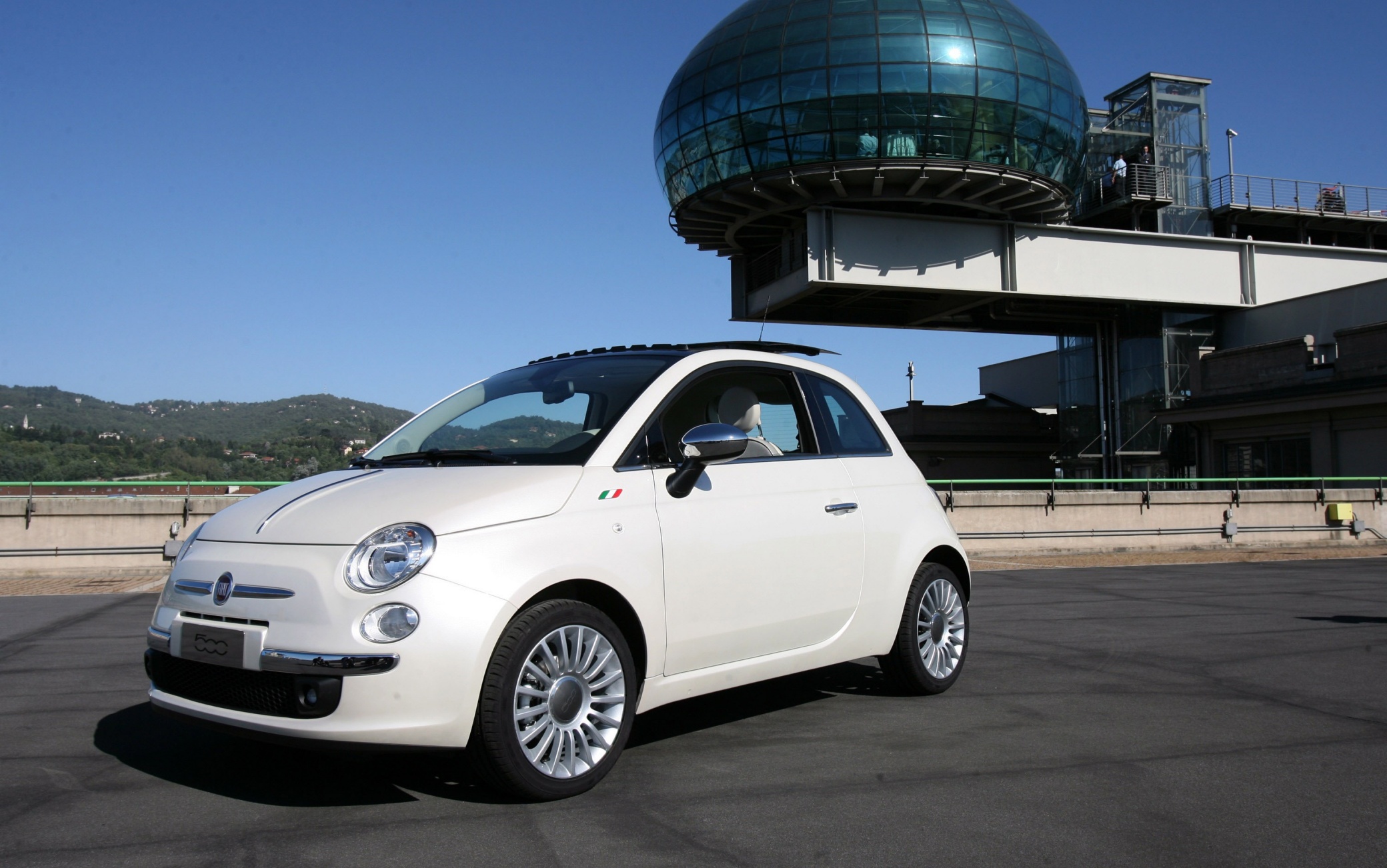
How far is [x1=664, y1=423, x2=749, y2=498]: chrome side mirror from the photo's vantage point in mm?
4723

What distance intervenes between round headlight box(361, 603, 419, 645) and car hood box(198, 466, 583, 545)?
295 mm

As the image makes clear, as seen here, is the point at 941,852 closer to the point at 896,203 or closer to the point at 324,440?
the point at 324,440

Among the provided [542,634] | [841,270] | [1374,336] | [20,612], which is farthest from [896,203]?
[542,634]

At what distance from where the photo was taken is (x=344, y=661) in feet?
12.4

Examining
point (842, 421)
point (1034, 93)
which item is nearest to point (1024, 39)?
point (1034, 93)

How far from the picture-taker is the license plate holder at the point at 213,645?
3.98 m

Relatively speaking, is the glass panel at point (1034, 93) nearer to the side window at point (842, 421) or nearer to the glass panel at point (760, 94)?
the glass panel at point (760, 94)

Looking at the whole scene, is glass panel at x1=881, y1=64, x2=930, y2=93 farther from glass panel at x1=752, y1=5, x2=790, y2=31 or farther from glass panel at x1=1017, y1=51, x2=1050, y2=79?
glass panel at x1=752, y1=5, x2=790, y2=31

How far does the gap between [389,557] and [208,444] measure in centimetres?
1410

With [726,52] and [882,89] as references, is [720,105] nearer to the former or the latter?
[726,52]

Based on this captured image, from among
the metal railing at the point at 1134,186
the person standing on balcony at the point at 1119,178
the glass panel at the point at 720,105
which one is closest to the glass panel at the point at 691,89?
the glass panel at the point at 720,105

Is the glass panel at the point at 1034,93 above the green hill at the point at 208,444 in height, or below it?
above

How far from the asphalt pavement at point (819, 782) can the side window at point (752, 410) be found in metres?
1.42

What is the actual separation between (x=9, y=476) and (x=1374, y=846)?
17227mm
